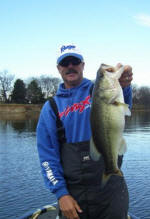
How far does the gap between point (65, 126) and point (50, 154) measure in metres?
0.41

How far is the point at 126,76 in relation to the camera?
318 centimetres

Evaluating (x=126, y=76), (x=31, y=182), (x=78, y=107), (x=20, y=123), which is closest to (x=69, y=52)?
(x=78, y=107)

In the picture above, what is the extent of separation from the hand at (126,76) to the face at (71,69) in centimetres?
67

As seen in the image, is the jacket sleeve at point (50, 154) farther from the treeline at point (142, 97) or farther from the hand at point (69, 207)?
the treeline at point (142, 97)

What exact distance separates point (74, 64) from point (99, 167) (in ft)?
4.51

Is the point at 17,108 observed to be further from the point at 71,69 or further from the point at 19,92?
the point at 71,69

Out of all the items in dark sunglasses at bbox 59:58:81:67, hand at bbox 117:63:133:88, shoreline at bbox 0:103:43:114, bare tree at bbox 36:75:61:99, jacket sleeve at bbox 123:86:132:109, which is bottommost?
shoreline at bbox 0:103:43:114

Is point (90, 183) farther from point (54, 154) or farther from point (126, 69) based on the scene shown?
point (126, 69)

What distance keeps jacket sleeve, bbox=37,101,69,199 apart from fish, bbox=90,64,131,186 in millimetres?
597

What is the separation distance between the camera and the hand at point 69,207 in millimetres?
3377

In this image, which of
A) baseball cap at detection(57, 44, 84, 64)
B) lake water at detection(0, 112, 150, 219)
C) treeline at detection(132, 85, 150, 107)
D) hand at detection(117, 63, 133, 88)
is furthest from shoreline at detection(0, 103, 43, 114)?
hand at detection(117, 63, 133, 88)

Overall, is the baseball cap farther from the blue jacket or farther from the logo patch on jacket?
the logo patch on jacket

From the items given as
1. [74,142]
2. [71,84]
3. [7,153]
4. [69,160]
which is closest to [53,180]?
[69,160]

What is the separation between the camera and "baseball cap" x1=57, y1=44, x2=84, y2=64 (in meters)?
3.68
